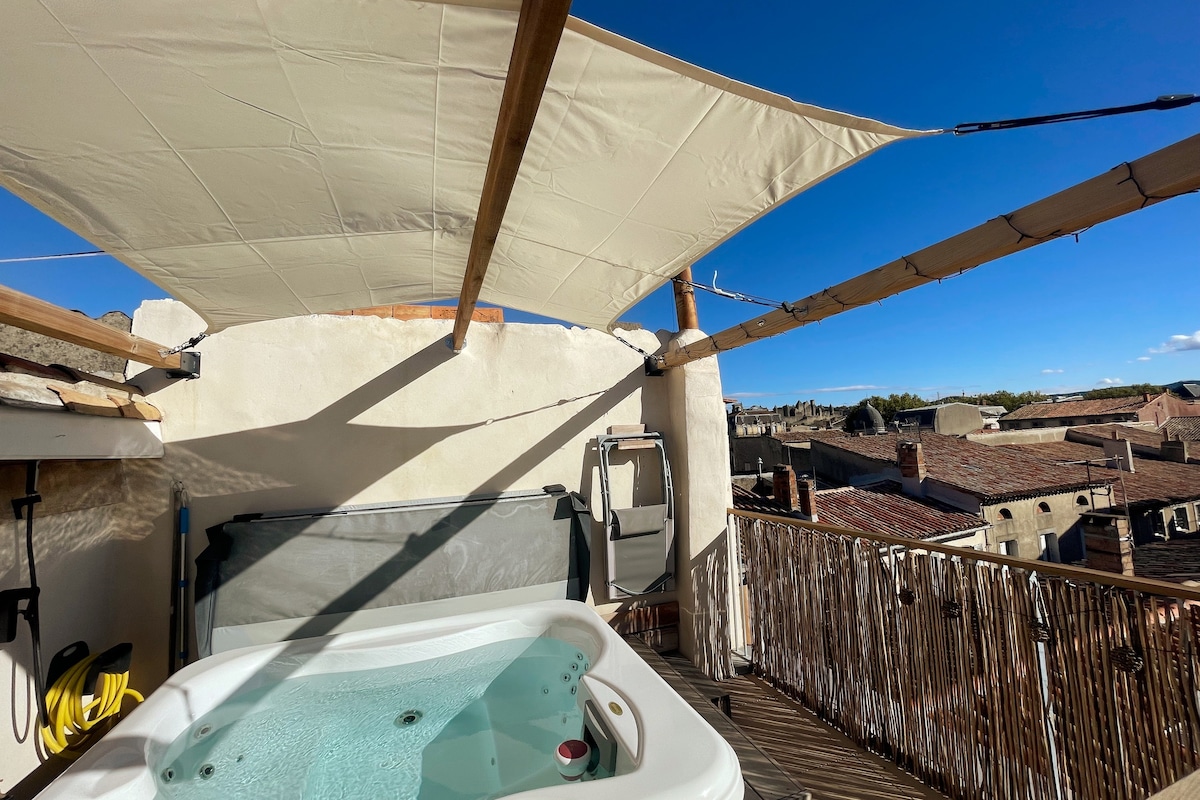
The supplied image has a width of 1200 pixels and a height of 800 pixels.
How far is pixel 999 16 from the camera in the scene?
4297 mm

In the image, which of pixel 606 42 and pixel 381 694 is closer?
pixel 606 42

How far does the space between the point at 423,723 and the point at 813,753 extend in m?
2.27

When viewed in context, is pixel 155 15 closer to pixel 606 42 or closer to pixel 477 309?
pixel 606 42

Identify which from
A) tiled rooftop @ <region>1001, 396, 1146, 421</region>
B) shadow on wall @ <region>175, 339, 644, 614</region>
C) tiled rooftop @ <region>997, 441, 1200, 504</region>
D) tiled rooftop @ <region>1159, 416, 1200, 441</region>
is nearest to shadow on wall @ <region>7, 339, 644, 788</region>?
shadow on wall @ <region>175, 339, 644, 614</region>

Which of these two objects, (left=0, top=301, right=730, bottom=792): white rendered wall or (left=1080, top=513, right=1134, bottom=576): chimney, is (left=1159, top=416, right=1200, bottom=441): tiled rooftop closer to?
(left=1080, top=513, right=1134, bottom=576): chimney

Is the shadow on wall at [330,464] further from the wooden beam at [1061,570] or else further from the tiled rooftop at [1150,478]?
the tiled rooftop at [1150,478]

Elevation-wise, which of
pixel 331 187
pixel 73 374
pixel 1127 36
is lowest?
pixel 73 374

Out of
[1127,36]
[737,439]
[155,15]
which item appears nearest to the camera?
[155,15]

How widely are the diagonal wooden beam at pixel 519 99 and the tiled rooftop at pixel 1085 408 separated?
38057mm

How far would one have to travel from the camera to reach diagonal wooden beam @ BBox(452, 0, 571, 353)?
109cm

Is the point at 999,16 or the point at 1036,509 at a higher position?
the point at 999,16

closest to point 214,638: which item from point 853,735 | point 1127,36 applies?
point 853,735

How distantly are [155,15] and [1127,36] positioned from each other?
8209 mm

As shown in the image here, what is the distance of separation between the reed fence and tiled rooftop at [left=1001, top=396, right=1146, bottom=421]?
1410 inches
